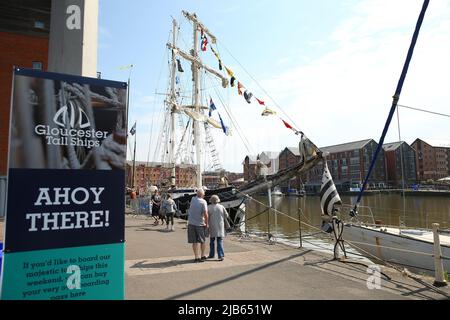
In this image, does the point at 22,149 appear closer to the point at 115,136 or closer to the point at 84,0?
the point at 115,136

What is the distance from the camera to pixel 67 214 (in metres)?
3.29

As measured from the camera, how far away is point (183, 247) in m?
10.6

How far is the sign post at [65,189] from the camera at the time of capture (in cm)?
311

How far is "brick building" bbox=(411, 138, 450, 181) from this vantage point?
358 ft

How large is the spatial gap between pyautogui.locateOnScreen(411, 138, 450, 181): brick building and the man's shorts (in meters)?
118

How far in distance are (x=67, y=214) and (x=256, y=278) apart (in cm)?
451

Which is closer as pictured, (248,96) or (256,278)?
(256,278)

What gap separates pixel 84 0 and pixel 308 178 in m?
117

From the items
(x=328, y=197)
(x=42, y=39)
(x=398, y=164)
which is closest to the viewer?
(x=328, y=197)

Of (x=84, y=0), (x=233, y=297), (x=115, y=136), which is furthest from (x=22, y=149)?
(x=233, y=297)

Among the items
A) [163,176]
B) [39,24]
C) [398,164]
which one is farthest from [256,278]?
[398,164]

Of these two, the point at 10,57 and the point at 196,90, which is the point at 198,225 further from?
the point at 196,90

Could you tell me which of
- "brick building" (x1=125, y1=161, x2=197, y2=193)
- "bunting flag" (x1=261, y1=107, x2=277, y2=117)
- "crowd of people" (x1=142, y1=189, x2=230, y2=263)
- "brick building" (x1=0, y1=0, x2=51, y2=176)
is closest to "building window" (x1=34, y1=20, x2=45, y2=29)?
"brick building" (x1=0, y1=0, x2=51, y2=176)
